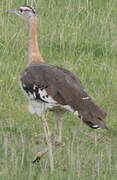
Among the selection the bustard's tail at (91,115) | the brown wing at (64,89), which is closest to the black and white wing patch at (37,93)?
the brown wing at (64,89)

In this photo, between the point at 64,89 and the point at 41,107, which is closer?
the point at 64,89

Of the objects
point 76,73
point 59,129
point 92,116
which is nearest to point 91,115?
point 92,116

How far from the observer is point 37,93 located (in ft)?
21.8

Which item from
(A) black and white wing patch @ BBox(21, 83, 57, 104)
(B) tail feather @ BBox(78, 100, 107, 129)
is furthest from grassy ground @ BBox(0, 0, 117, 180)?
(A) black and white wing patch @ BBox(21, 83, 57, 104)

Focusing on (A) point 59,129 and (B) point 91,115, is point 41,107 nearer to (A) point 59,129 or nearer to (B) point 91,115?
(A) point 59,129

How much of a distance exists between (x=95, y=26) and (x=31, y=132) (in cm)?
330

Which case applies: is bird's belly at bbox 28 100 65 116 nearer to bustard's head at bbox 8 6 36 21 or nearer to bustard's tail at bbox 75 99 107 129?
bustard's tail at bbox 75 99 107 129

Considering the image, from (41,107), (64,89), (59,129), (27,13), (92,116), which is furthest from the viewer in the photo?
(27,13)

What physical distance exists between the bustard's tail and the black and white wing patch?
0.27 metres

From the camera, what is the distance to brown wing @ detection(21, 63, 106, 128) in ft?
20.7

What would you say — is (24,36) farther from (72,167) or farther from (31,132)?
(72,167)

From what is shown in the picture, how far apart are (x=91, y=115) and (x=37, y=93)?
1.86 ft

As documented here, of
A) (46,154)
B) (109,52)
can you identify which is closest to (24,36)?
(109,52)

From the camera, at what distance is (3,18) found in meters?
10.3
